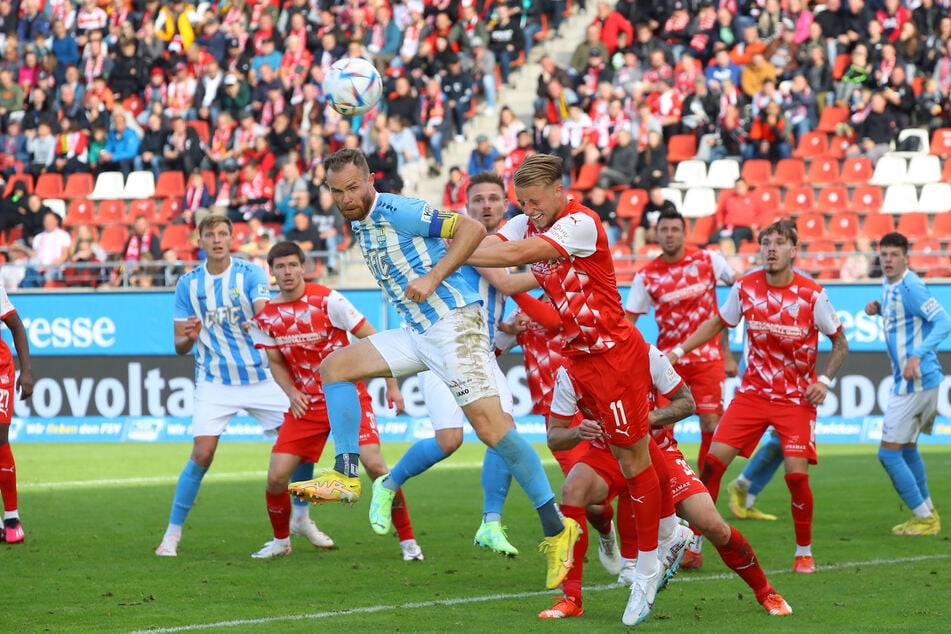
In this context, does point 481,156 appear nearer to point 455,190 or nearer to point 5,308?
point 455,190

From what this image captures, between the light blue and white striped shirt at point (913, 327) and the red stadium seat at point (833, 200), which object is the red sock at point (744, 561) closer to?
the light blue and white striped shirt at point (913, 327)

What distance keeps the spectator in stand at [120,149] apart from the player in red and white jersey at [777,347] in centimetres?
1977

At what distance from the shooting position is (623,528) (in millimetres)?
8094

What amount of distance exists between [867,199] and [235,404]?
45.0 ft

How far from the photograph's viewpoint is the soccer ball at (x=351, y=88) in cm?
871

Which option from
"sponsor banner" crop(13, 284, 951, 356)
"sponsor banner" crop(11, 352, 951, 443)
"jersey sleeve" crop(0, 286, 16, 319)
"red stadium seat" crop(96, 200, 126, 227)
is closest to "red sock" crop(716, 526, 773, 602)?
"jersey sleeve" crop(0, 286, 16, 319)

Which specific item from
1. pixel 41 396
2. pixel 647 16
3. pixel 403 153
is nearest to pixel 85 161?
pixel 403 153

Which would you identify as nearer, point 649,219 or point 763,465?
point 763,465

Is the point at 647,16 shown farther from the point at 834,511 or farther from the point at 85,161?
the point at 834,511

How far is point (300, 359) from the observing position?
9.82 metres

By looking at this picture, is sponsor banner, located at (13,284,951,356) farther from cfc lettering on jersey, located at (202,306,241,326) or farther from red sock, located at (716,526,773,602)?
red sock, located at (716,526,773,602)

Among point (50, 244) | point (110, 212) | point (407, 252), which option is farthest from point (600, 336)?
point (110, 212)

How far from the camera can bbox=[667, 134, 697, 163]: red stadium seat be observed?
77.3 feet

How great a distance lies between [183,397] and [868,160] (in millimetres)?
11037
